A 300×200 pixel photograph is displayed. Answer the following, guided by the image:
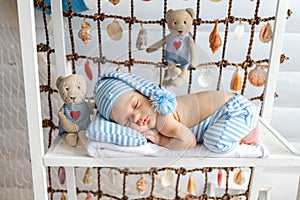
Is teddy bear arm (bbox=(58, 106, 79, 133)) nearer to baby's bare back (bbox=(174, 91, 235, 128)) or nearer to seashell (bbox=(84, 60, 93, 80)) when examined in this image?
seashell (bbox=(84, 60, 93, 80))

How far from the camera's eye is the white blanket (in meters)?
0.68

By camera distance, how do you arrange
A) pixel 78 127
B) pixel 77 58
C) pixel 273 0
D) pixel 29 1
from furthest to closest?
pixel 273 0
pixel 77 58
pixel 78 127
pixel 29 1

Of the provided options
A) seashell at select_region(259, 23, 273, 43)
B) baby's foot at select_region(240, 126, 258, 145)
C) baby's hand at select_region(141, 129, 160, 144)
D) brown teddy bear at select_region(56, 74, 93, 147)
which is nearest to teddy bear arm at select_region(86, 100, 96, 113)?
brown teddy bear at select_region(56, 74, 93, 147)

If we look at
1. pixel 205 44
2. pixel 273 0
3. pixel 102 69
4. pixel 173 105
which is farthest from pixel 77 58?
pixel 273 0

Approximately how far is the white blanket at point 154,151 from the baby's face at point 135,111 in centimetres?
4

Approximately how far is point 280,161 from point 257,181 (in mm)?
205

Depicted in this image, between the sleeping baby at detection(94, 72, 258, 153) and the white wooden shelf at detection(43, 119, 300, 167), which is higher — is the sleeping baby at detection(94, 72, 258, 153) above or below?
above

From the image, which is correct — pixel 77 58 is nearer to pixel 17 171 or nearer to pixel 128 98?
pixel 128 98

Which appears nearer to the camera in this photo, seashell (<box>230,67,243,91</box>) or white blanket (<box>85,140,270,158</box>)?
white blanket (<box>85,140,270,158</box>)

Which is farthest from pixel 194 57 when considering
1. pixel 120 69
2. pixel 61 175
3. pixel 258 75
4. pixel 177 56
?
pixel 61 175

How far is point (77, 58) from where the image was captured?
827mm

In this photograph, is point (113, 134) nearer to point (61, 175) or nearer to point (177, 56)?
point (177, 56)

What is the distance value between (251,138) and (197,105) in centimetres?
11

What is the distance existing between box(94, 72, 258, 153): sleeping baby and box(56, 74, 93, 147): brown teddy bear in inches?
1.3
